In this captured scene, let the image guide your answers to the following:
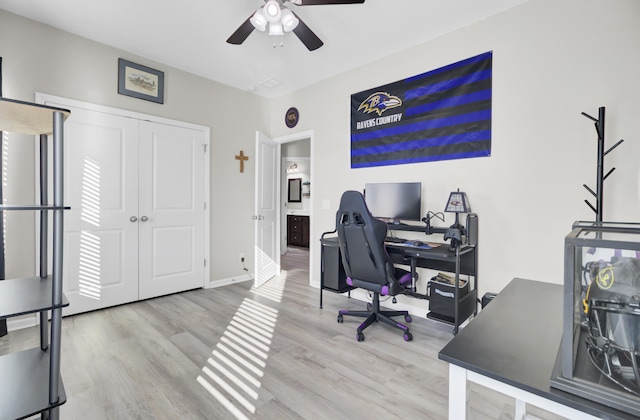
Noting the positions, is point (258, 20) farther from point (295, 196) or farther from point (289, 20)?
point (295, 196)

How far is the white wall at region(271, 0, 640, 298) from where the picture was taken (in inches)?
84.4

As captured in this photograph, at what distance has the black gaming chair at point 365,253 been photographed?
2.52 meters

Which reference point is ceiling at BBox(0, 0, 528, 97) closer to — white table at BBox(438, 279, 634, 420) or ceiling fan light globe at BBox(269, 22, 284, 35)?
ceiling fan light globe at BBox(269, 22, 284, 35)

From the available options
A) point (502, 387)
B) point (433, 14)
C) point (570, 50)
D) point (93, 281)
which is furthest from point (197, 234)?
point (570, 50)

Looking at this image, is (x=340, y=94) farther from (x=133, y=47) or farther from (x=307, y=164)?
(x=307, y=164)

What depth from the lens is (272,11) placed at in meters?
2.34

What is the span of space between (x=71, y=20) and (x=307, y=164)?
535cm

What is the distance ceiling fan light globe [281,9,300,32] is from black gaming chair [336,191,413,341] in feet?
4.75

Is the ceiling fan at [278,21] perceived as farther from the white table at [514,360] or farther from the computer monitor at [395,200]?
the white table at [514,360]

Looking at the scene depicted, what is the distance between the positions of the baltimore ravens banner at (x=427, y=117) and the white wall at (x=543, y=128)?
10 centimetres

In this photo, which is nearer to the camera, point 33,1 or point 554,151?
point 554,151

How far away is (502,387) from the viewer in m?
0.73

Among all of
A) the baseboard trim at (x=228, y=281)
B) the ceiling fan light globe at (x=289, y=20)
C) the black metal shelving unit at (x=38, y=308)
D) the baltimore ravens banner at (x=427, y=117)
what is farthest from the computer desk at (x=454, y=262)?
the baseboard trim at (x=228, y=281)

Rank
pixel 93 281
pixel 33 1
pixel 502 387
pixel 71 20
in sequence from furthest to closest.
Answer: pixel 93 281 < pixel 71 20 < pixel 33 1 < pixel 502 387
